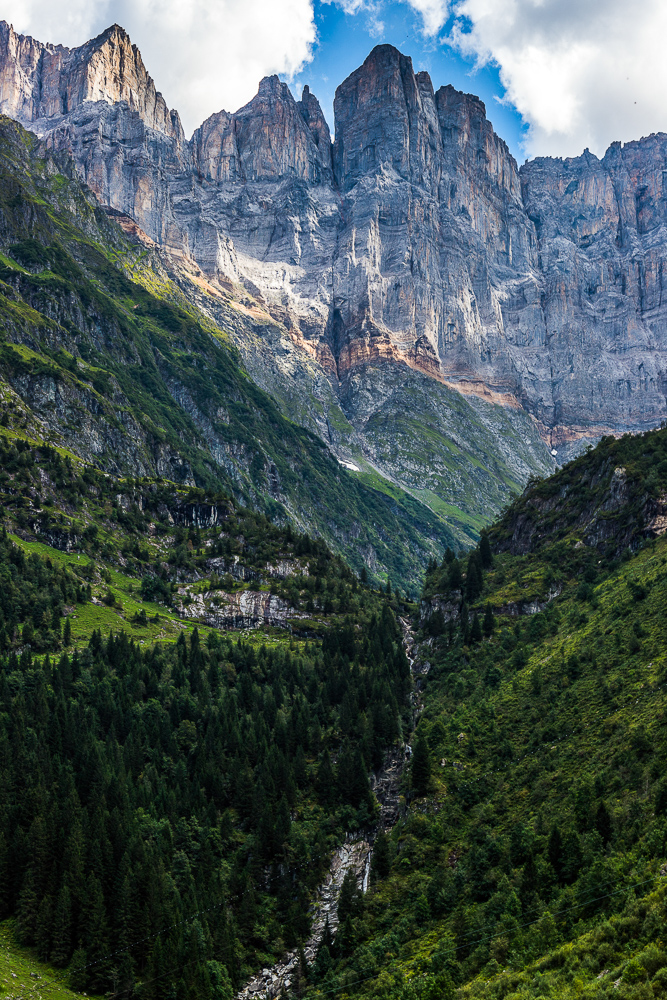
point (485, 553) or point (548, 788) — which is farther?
point (485, 553)

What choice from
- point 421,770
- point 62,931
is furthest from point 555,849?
point 62,931

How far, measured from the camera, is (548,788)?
307ft

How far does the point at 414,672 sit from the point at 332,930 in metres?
77.8

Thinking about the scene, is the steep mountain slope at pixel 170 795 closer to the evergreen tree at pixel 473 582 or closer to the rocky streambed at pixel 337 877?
the rocky streambed at pixel 337 877

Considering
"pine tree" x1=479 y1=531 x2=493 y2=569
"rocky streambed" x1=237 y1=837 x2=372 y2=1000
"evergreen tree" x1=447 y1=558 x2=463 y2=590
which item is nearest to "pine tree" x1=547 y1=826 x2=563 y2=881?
"rocky streambed" x1=237 y1=837 x2=372 y2=1000

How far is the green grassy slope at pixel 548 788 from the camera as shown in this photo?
212 ft

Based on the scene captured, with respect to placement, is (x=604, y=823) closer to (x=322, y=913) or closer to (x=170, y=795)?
(x=322, y=913)

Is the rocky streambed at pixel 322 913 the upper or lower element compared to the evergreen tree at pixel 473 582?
lower

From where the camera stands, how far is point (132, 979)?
9100cm

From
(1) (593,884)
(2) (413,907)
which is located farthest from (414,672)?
(1) (593,884)

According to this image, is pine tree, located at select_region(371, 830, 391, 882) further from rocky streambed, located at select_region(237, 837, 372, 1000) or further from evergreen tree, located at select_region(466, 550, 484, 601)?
evergreen tree, located at select_region(466, 550, 484, 601)

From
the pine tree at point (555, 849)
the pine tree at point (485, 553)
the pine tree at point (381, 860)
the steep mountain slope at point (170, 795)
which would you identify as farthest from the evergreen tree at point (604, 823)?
the pine tree at point (485, 553)

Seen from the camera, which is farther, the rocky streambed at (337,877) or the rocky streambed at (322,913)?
the rocky streambed at (337,877)

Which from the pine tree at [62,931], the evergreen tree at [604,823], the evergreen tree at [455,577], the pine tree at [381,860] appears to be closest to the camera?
the evergreen tree at [604,823]
